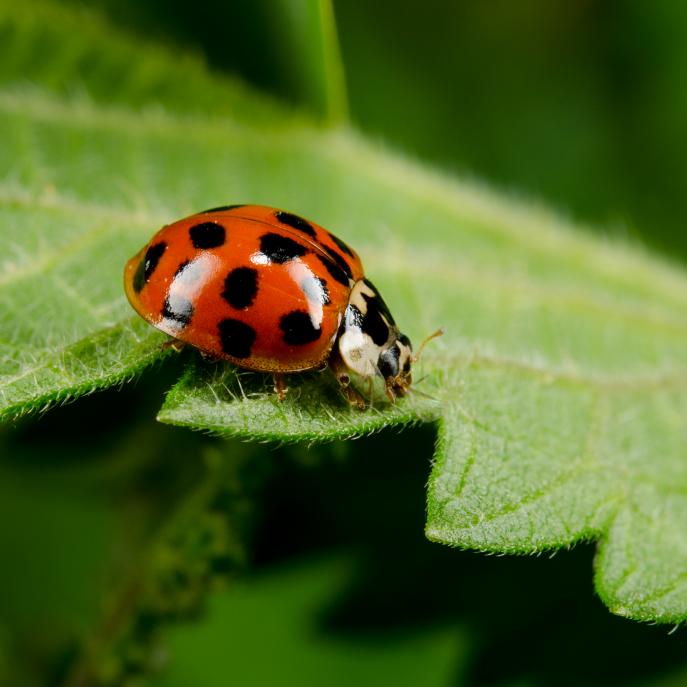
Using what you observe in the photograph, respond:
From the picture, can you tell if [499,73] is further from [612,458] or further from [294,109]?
[612,458]

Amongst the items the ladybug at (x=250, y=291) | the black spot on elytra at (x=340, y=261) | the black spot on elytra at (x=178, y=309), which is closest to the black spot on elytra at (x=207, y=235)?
the ladybug at (x=250, y=291)

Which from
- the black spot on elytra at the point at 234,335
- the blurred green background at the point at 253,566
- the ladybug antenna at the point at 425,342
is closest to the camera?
the black spot on elytra at the point at 234,335

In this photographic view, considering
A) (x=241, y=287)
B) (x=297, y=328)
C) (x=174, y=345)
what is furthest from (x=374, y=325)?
(x=174, y=345)

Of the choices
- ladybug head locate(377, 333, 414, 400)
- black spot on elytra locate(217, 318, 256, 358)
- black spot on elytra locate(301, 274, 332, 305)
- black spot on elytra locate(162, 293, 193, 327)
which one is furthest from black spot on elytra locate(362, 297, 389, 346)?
black spot on elytra locate(162, 293, 193, 327)

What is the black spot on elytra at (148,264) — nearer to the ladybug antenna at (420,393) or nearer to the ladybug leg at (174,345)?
the ladybug leg at (174,345)

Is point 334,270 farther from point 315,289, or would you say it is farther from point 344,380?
point 344,380
